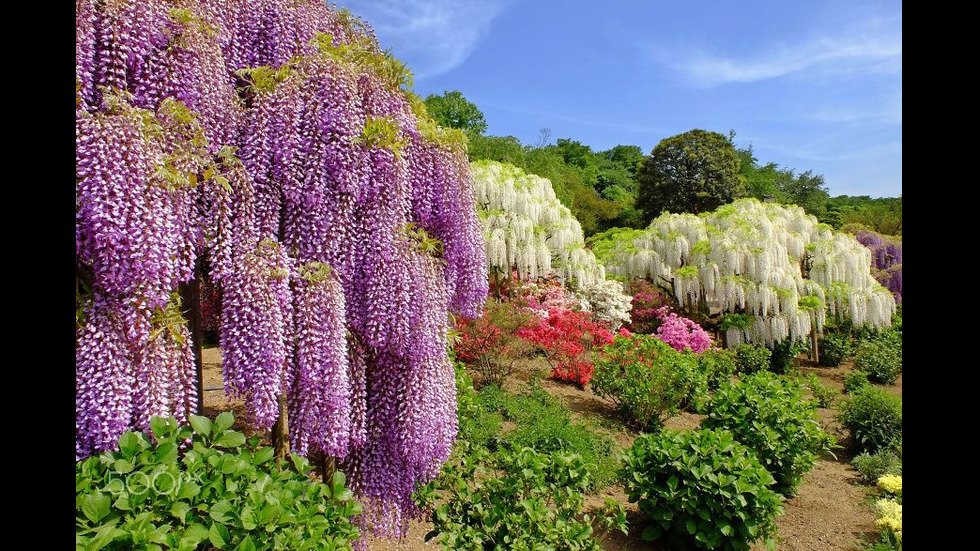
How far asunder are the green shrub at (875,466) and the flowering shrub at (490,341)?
514 cm

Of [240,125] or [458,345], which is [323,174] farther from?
[458,345]

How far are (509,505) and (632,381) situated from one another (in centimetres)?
501

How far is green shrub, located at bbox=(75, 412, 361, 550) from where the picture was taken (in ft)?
5.93

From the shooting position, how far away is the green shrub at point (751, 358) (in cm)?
1196

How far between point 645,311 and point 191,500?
39.8 feet

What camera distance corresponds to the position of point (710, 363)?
9.93 m

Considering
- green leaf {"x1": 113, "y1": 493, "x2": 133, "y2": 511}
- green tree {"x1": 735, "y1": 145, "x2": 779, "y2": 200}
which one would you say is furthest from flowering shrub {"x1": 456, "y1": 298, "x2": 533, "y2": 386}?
green tree {"x1": 735, "y1": 145, "x2": 779, "y2": 200}

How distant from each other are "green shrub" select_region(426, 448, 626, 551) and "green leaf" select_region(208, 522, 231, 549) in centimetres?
177

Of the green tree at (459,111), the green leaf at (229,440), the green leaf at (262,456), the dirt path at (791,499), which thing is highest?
the green tree at (459,111)

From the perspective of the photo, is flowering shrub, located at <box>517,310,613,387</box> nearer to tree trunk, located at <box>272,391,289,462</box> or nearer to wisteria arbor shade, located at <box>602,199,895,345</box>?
wisteria arbor shade, located at <box>602,199,895,345</box>

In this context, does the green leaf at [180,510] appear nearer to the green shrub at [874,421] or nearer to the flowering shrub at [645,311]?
the green shrub at [874,421]

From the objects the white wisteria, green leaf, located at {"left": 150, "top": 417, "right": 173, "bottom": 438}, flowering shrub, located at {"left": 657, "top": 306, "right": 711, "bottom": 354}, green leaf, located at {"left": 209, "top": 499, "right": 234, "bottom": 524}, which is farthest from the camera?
the white wisteria

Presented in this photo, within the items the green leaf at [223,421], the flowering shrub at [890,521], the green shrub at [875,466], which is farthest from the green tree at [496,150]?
the green leaf at [223,421]
